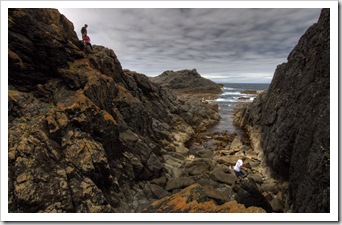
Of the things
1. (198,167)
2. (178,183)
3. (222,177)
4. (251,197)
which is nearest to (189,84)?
(198,167)

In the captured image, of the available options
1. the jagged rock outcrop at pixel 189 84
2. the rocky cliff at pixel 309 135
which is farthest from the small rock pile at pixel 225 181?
the jagged rock outcrop at pixel 189 84

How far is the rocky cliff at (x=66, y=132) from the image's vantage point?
1132cm

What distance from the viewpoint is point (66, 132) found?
550 inches

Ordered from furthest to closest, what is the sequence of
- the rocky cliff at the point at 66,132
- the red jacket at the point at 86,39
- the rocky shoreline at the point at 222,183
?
the red jacket at the point at 86,39, the rocky cliff at the point at 66,132, the rocky shoreline at the point at 222,183

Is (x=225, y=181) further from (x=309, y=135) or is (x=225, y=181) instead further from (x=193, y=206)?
(x=193, y=206)

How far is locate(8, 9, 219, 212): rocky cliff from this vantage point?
1132 centimetres

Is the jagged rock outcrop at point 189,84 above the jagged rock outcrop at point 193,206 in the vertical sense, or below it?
above

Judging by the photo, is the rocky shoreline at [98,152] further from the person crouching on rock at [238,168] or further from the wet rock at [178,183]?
the person crouching on rock at [238,168]

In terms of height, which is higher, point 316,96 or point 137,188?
point 316,96

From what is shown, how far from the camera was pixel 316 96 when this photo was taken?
13188 millimetres

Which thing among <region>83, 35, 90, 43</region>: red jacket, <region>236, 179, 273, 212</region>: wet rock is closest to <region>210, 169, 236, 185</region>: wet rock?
<region>236, 179, 273, 212</region>: wet rock

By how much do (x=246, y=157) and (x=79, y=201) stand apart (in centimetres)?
1954

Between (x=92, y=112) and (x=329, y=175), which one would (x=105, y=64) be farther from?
(x=329, y=175)

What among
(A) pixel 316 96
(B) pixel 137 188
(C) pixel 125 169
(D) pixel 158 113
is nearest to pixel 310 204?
(A) pixel 316 96
